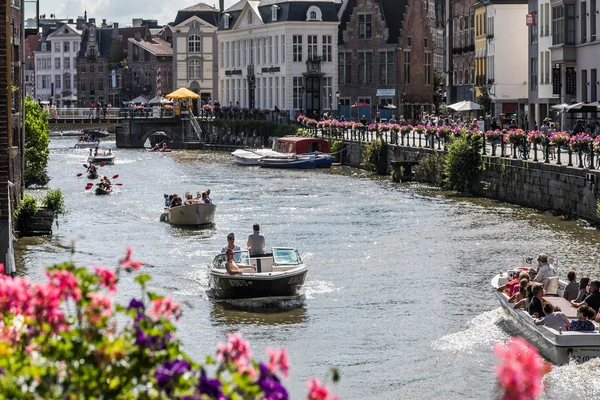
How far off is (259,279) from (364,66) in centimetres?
7772

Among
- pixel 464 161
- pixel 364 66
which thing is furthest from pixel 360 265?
pixel 364 66

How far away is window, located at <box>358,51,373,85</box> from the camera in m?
104

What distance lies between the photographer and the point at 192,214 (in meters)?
44.9

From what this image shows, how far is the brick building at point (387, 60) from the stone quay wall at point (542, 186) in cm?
4876

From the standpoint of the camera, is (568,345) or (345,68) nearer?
(568,345)

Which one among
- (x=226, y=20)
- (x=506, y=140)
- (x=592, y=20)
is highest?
(x=226, y=20)

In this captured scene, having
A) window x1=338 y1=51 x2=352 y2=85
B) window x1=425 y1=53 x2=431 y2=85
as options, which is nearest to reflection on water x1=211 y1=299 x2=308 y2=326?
window x1=425 y1=53 x2=431 y2=85

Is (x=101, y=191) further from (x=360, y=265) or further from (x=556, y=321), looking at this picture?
(x=556, y=321)

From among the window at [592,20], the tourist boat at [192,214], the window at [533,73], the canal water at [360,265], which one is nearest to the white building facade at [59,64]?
the window at [533,73]

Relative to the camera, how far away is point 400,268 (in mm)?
33969

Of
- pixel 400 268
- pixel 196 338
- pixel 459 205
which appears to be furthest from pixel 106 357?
pixel 459 205

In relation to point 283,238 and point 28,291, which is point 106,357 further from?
point 283,238

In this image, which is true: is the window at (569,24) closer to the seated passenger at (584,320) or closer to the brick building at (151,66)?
the seated passenger at (584,320)

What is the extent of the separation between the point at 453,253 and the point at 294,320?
10538 mm
